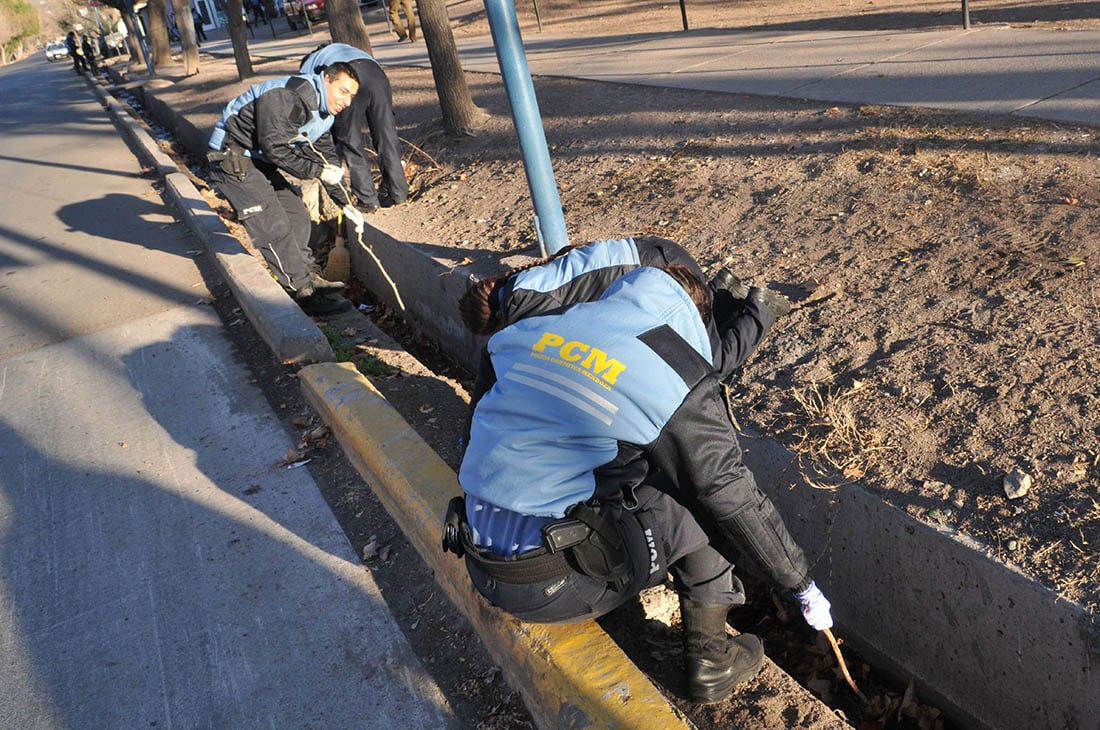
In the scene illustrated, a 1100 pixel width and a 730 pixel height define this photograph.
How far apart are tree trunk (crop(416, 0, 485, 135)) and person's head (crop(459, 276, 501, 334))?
6250mm

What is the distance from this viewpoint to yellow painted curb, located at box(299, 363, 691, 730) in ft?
7.94

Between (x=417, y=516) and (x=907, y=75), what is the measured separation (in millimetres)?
5180

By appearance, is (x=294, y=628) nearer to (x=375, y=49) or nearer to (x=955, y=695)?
(x=955, y=695)

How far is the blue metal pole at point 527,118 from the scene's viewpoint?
4625mm

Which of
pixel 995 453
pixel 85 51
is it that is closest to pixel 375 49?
pixel 995 453

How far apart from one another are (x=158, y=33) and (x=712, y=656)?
27.6 metres

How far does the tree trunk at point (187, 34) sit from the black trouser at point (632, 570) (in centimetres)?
2192

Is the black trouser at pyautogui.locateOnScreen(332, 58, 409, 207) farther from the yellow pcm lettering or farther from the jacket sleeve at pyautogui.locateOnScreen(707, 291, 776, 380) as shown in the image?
the yellow pcm lettering

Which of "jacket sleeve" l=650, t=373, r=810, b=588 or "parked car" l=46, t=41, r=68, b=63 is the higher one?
"parked car" l=46, t=41, r=68, b=63

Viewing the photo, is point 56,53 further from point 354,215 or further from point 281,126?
point 281,126

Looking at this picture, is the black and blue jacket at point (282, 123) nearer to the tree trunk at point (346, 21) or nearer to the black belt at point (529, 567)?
the tree trunk at point (346, 21)

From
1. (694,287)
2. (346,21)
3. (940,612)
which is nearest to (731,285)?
(694,287)

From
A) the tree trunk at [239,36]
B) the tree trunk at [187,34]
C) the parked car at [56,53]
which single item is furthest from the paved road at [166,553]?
the parked car at [56,53]

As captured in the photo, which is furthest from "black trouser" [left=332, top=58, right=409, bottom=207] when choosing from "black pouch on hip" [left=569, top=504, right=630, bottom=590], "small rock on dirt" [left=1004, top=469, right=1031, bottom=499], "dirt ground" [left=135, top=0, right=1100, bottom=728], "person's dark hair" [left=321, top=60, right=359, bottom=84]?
"small rock on dirt" [left=1004, top=469, right=1031, bottom=499]
